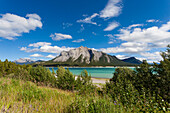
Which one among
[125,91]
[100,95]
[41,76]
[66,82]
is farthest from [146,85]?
[41,76]

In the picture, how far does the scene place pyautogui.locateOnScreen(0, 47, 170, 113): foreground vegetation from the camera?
139 inches

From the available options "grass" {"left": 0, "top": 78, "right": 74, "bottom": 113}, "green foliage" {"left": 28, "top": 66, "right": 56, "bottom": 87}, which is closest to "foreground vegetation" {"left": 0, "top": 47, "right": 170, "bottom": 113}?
"grass" {"left": 0, "top": 78, "right": 74, "bottom": 113}

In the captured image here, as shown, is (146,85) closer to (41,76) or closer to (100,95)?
(100,95)

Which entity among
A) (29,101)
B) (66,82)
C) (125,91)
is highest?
(29,101)

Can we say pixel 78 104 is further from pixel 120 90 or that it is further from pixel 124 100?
pixel 120 90

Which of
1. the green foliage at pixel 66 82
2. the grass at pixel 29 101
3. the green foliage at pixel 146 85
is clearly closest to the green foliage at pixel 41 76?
the green foliage at pixel 66 82

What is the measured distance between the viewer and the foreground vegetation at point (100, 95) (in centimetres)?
352

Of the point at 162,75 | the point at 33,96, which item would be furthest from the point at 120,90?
the point at 33,96

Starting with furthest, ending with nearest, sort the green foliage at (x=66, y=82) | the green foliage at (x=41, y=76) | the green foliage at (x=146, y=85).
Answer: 1. the green foliage at (x=41, y=76)
2. the green foliage at (x=66, y=82)
3. the green foliage at (x=146, y=85)

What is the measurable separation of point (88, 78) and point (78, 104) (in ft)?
20.2

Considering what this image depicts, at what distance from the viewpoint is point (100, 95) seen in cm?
647

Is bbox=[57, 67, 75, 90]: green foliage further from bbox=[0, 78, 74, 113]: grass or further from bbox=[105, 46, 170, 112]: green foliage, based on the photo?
bbox=[0, 78, 74, 113]: grass

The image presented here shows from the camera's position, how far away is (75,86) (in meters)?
10.2

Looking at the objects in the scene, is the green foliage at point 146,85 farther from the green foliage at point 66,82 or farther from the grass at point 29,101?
the green foliage at point 66,82
